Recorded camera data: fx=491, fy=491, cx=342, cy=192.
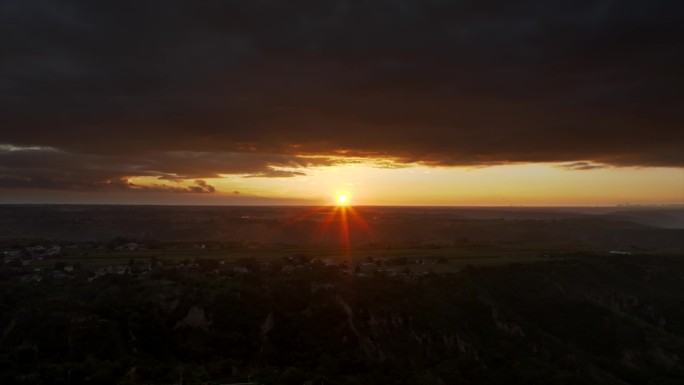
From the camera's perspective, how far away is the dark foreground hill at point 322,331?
40.8 meters

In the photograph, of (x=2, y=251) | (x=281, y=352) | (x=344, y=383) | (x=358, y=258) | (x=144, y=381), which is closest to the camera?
(x=144, y=381)

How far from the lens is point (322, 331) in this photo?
50781 mm

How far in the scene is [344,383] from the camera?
130 ft

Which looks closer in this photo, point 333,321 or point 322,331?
point 322,331

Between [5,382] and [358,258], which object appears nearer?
[5,382]

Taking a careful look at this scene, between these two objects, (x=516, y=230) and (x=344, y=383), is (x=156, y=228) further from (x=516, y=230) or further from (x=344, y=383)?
(x=344, y=383)

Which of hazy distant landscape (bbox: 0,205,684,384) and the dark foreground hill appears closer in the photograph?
the dark foreground hill

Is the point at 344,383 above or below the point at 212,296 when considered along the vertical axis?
below

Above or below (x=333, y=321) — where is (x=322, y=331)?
below

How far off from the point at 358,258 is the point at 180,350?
Answer: 50297mm

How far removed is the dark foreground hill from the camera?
4078cm

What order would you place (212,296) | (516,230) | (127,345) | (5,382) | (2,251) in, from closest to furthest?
(5,382)
(127,345)
(212,296)
(2,251)
(516,230)

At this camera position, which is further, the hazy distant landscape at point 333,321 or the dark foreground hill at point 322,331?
the hazy distant landscape at point 333,321

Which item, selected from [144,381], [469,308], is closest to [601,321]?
[469,308]
